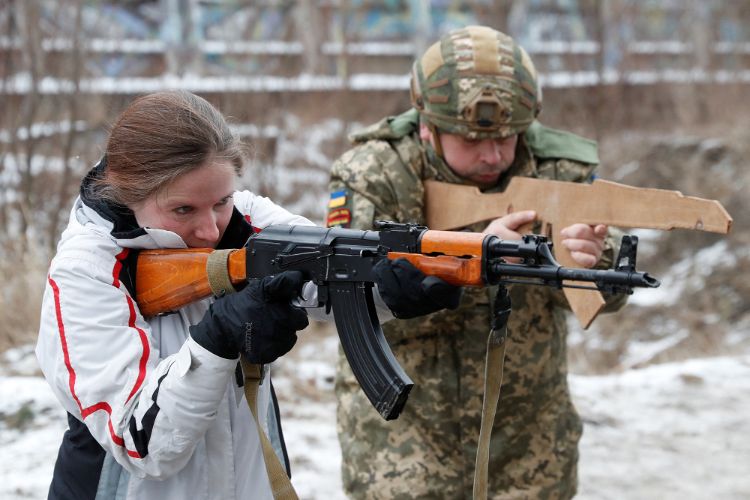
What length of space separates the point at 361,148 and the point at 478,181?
39 centimetres

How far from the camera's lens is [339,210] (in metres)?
2.88

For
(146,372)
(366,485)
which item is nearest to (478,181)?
(366,485)

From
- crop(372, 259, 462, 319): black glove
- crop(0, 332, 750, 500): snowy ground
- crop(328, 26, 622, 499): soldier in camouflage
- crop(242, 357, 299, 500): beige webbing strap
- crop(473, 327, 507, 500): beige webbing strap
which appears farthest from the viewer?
crop(0, 332, 750, 500): snowy ground

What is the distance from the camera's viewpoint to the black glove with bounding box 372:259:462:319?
1.92m

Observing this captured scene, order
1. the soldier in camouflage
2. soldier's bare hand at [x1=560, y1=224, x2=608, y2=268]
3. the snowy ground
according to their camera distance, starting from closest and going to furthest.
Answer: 1. soldier's bare hand at [x1=560, y1=224, x2=608, y2=268]
2. the soldier in camouflage
3. the snowy ground

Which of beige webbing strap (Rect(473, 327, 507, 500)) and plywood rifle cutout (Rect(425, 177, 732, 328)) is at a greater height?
plywood rifle cutout (Rect(425, 177, 732, 328))

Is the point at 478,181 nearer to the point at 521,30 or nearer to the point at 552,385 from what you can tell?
the point at 552,385

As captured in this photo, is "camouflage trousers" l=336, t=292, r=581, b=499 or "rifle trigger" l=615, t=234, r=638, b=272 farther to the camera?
"camouflage trousers" l=336, t=292, r=581, b=499

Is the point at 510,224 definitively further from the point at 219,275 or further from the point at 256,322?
the point at 256,322

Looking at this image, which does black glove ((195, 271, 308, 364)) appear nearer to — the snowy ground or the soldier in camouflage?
the soldier in camouflage

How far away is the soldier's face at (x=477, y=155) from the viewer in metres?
2.88

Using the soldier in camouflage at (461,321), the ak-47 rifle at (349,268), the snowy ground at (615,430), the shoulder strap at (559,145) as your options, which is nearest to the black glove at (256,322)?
the ak-47 rifle at (349,268)

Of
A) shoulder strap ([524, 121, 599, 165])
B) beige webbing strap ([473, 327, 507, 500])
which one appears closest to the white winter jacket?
beige webbing strap ([473, 327, 507, 500])

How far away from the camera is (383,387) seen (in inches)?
82.7
